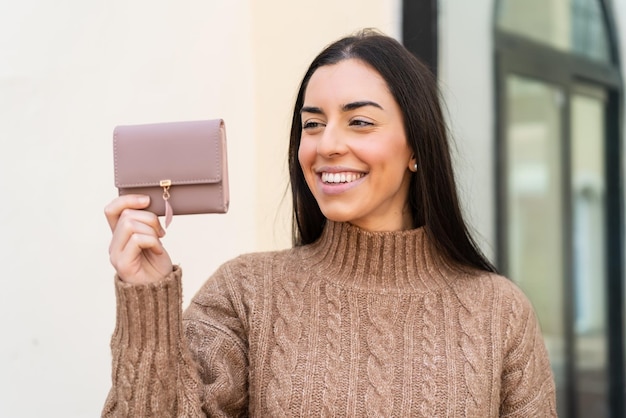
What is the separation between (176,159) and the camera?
1811mm

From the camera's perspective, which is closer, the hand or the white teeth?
the hand

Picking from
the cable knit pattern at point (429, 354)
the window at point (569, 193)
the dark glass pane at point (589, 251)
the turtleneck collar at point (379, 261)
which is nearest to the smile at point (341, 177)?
the turtleneck collar at point (379, 261)

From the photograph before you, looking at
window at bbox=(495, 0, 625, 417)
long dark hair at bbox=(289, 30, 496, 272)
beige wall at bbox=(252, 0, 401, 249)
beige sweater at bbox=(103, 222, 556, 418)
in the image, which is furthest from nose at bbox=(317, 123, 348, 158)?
window at bbox=(495, 0, 625, 417)

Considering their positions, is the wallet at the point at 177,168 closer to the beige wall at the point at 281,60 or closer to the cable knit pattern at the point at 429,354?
the cable knit pattern at the point at 429,354

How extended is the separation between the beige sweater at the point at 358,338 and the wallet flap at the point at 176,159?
0.20 metres

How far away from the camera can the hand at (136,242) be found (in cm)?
173

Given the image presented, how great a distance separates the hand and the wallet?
0.04 m

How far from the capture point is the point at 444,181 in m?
2.17

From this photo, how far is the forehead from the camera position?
6.66 feet

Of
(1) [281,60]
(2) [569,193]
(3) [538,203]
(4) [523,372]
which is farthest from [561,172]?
(4) [523,372]

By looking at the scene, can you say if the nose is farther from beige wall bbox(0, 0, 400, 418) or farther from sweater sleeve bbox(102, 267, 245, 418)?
beige wall bbox(0, 0, 400, 418)

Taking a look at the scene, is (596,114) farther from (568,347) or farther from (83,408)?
(83,408)

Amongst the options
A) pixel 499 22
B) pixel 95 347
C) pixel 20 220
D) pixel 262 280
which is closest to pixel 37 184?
pixel 20 220

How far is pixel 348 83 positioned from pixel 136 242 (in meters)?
0.64
